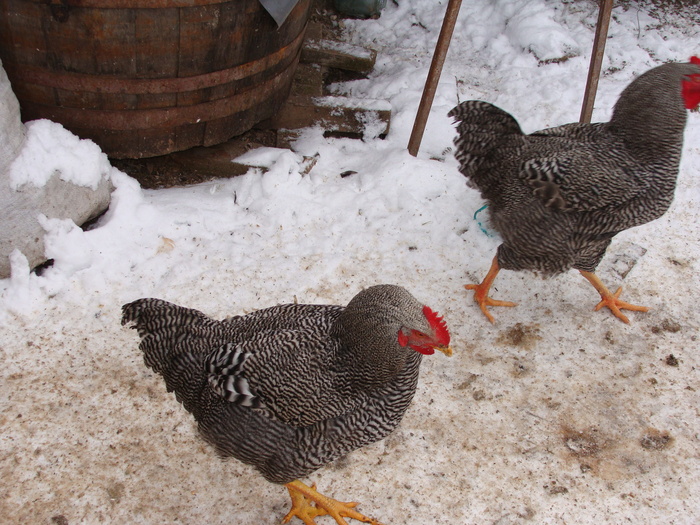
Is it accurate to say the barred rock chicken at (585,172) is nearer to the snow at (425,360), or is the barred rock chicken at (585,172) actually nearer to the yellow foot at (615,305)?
the yellow foot at (615,305)

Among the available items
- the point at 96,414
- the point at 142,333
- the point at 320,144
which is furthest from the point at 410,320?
the point at 320,144

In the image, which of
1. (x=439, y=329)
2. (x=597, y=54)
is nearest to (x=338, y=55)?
(x=597, y=54)

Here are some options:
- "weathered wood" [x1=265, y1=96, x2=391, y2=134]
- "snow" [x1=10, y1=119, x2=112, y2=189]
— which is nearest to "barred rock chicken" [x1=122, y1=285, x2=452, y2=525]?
"snow" [x1=10, y1=119, x2=112, y2=189]

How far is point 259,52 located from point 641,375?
3.34 m

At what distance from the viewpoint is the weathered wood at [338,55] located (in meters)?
5.23

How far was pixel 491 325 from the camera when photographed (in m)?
3.97

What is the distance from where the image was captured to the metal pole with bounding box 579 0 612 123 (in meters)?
4.57

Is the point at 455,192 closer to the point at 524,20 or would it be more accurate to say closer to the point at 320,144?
the point at 320,144

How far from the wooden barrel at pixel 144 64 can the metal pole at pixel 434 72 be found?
1094 millimetres

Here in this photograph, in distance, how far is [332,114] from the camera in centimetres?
498

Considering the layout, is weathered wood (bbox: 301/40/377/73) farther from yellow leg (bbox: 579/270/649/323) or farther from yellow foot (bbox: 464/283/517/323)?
yellow leg (bbox: 579/270/649/323)

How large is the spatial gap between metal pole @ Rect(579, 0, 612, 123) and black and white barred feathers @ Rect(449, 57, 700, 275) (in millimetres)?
1125

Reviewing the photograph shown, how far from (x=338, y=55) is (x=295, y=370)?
362 cm

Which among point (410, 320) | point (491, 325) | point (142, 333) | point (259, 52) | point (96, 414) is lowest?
point (96, 414)
